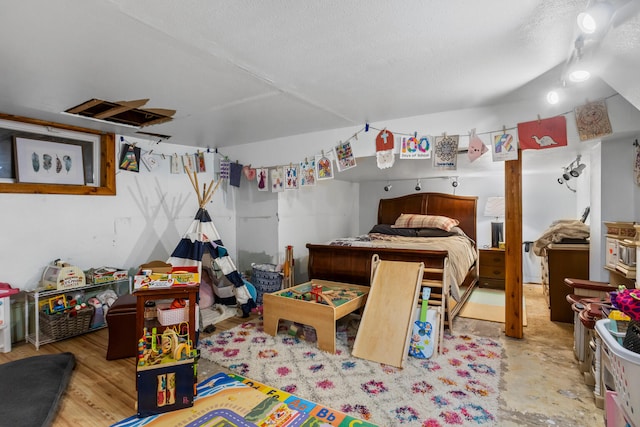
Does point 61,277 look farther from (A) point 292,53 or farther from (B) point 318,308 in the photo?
(A) point 292,53

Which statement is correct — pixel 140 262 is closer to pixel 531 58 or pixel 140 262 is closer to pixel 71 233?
pixel 71 233

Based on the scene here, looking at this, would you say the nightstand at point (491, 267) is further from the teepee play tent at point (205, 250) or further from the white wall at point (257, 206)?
the teepee play tent at point (205, 250)

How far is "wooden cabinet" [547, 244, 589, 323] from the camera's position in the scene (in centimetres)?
353

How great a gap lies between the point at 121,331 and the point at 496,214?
5.46 m

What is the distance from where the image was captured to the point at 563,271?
3.58 m

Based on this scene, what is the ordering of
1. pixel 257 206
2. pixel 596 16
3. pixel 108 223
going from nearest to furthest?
pixel 596 16
pixel 108 223
pixel 257 206

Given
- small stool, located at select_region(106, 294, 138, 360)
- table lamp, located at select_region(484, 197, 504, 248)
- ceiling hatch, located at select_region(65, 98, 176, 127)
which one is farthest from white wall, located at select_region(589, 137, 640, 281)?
small stool, located at select_region(106, 294, 138, 360)

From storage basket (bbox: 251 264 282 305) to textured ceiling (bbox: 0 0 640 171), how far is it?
2.02 meters

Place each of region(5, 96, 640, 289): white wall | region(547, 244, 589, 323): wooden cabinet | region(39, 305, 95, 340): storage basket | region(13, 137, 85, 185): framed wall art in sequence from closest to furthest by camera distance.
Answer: region(5, 96, 640, 289): white wall, region(39, 305, 95, 340): storage basket, region(13, 137, 85, 185): framed wall art, region(547, 244, 589, 323): wooden cabinet

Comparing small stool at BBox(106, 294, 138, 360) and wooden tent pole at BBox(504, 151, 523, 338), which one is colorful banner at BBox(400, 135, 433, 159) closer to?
wooden tent pole at BBox(504, 151, 523, 338)

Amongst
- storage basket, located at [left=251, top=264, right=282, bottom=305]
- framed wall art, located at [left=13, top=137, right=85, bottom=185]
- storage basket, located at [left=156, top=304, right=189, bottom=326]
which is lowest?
storage basket, located at [left=251, top=264, right=282, bottom=305]

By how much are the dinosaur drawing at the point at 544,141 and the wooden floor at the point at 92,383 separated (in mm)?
3575

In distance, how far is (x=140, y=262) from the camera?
4020 mm

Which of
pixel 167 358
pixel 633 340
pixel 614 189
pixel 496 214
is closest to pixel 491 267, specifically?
pixel 496 214
